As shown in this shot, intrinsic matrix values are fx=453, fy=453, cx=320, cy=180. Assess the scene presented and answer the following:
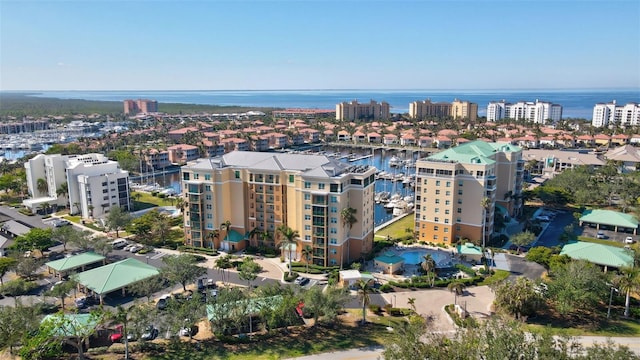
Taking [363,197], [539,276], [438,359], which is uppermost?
[363,197]

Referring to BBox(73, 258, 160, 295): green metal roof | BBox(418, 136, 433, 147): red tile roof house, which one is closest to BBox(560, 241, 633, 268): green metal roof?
BBox(73, 258, 160, 295): green metal roof

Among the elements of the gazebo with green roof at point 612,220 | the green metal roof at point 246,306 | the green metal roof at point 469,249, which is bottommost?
the green metal roof at point 469,249

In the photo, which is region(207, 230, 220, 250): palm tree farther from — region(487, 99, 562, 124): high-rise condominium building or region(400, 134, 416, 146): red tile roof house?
region(487, 99, 562, 124): high-rise condominium building

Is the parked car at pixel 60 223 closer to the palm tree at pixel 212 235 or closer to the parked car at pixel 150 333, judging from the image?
the palm tree at pixel 212 235

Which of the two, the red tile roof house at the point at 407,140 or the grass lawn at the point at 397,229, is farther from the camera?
the red tile roof house at the point at 407,140

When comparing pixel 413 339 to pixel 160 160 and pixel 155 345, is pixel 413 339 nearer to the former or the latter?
pixel 155 345

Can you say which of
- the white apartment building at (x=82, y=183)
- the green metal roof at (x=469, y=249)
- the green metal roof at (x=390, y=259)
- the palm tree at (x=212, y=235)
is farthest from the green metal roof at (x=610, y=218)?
the white apartment building at (x=82, y=183)

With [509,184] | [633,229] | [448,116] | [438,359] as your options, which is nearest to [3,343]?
[438,359]
